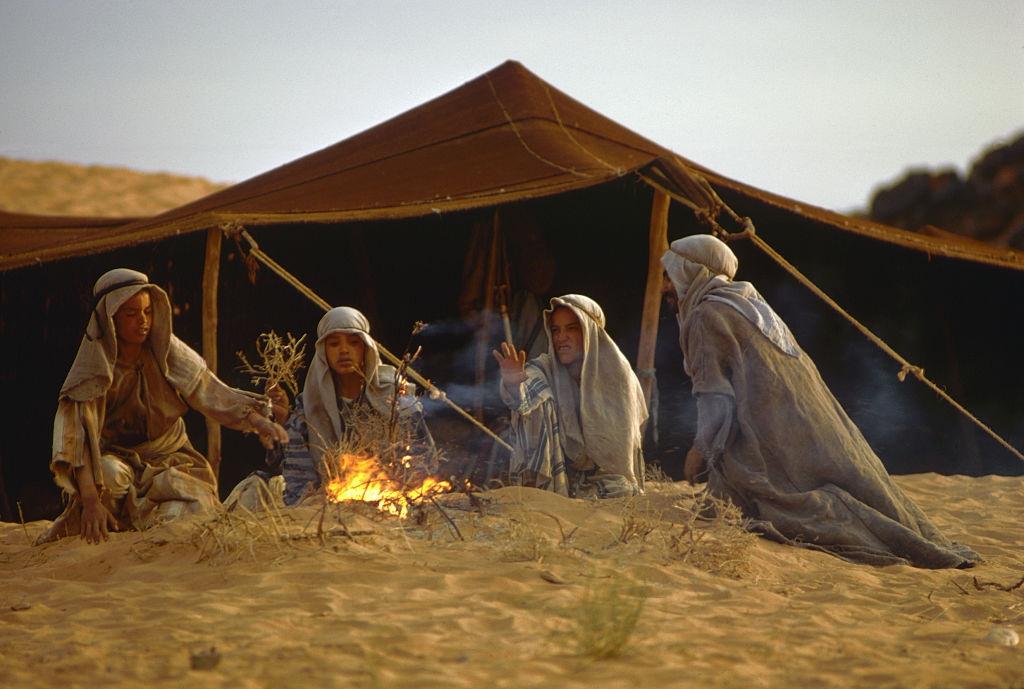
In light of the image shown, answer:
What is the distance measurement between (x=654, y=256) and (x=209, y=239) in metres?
2.74

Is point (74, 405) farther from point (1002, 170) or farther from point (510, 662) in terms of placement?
point (1002, 170)

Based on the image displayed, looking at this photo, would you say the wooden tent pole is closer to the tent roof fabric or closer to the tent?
the tent

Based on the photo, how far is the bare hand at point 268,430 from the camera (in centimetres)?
608

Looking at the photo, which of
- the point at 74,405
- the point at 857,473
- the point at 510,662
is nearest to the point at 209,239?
the point at 74,405

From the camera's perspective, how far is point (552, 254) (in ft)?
30.4

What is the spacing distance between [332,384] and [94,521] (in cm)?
145

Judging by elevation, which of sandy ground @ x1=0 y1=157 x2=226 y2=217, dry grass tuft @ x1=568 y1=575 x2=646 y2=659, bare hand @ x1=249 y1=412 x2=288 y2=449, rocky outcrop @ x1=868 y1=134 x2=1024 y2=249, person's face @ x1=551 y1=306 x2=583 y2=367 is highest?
sandy ground @ x1=0 y1=157 x2=226 y2=217

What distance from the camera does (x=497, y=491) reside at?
231 inches

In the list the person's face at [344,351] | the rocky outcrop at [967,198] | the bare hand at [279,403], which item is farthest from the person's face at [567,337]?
the rocky outcrop at [967,198]

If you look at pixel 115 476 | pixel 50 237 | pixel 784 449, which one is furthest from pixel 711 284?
pixel 50 237

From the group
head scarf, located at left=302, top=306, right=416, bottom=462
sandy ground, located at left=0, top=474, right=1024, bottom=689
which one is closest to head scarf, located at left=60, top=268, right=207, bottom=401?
head scarf, located at left=302, top=306, right=416, bottom=462

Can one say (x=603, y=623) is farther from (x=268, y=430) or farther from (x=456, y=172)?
(x=456, y=172)

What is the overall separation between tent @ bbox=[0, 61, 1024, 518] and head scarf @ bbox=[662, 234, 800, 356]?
1550mm

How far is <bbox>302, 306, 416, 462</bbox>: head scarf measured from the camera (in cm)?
656
